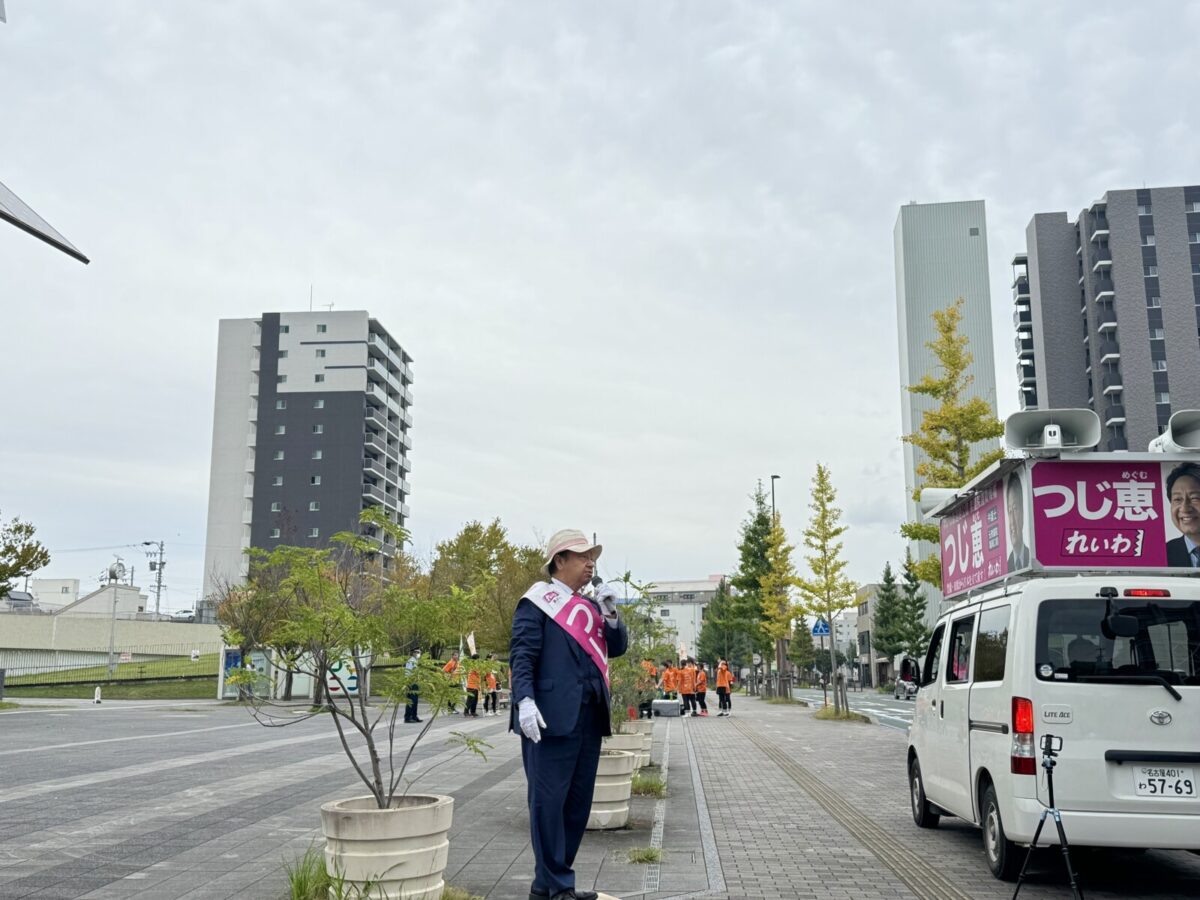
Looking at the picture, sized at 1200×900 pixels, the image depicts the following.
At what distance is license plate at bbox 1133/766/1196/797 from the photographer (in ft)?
20.6

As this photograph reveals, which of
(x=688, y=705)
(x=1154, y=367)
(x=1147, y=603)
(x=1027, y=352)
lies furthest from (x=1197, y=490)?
(x=1027, y=352)

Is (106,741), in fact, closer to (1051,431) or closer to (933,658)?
(933,658)

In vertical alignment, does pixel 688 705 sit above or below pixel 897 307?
below

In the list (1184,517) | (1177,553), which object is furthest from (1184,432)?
(1177,553)

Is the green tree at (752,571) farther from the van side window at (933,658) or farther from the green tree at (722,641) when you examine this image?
the van side window at (933,658)

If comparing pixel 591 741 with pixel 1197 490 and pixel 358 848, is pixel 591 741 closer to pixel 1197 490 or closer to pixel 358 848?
pixel 358 848

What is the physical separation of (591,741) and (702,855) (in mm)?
2785

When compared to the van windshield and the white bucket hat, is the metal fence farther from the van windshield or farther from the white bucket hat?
the van windshield

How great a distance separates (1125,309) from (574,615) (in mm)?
82770

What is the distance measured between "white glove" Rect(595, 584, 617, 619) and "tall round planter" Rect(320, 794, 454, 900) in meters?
1.33

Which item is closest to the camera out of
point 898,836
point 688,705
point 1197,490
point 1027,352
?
point 1197,490

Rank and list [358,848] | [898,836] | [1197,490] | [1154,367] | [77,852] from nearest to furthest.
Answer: [358,848] < [1197,490] < [77,852] < [898,836] < [1154,367]

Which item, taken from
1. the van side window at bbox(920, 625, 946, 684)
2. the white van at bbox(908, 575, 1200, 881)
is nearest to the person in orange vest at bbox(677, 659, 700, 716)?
the van side window at bbox(920, 625, 946, 684)

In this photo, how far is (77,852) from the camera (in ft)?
26.0
